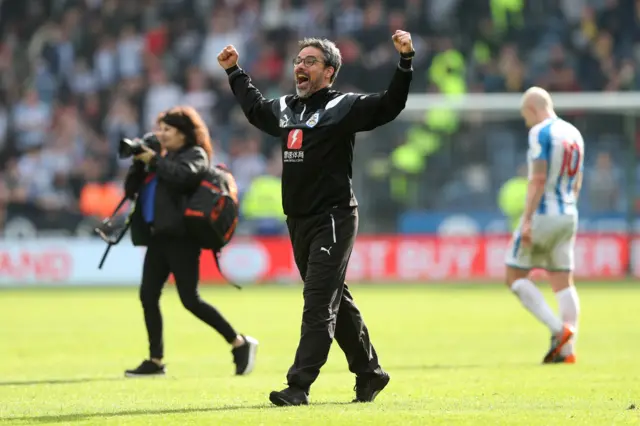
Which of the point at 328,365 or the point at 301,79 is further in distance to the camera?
the point at 328,365

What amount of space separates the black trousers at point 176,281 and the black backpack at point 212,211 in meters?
0.17

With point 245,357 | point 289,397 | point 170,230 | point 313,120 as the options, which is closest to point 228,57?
point 313,120

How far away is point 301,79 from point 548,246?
4.82 m

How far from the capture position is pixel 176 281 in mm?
11672

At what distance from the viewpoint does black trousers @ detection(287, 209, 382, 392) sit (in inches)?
343

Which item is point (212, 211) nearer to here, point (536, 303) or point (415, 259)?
point (536, 303)

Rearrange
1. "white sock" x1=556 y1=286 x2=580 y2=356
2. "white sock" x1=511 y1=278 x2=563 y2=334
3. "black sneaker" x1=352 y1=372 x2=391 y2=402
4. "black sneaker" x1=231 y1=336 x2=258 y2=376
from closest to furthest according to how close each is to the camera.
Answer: "black sneaker" x1=352 y1=372 x2=391 y2=402 < "black sneaker" x1=231 y1=336 x2=258 y2=376 < "white sock" x1=511 y1=278 x2=563 y2=334 < "white sock" x1=556 y1=286 x2=580 y2=356

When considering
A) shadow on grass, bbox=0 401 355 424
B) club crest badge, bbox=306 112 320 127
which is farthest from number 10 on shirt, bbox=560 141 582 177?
shadow on grass, bbox=0 401 355 424

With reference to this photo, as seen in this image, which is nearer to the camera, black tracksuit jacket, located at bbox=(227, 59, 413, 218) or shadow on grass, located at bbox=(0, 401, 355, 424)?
shadow on grass, located at bbox=(0, 401, 355, 424)

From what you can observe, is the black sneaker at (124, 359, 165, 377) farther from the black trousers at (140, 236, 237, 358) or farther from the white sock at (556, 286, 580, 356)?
the white sock at (556, 286, 580, 356)

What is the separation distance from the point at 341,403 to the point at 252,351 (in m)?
2.78

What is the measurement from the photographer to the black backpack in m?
0.07

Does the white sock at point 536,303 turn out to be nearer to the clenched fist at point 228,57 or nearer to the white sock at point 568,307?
the white sock at point 568,307

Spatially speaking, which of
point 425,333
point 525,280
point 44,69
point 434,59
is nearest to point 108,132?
point 44,69
